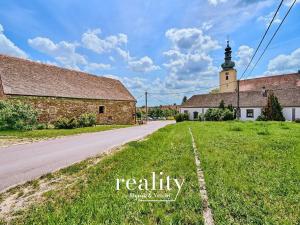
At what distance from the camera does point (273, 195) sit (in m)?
3.74

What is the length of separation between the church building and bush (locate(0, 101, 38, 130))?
26.3 metres

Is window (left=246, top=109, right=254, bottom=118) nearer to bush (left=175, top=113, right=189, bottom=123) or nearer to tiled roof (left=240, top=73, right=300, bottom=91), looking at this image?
tiled roof (left=240, top=73, right=300, bottom=91)

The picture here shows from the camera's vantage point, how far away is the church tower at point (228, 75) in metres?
52.8

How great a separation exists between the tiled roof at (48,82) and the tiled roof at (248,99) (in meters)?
19.3

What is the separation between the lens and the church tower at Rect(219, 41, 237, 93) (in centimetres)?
5284

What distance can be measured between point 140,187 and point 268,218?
2.38 meters

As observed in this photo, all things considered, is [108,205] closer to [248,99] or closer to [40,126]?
[40,126]

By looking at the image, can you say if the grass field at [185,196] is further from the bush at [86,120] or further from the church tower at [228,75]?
the church tower at [228,75]

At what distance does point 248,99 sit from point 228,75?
1758 centimetres

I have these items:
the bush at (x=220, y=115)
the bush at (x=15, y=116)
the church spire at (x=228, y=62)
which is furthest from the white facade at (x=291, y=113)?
the bush at (x=15, y=116)

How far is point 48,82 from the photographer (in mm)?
22156

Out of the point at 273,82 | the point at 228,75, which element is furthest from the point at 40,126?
the point at 228,75

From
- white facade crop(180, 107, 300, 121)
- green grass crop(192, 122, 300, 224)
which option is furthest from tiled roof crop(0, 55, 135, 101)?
white facade crop(180, 107, 300, 121)

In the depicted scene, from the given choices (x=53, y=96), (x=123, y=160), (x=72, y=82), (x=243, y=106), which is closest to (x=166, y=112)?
(x=243, y=106)
